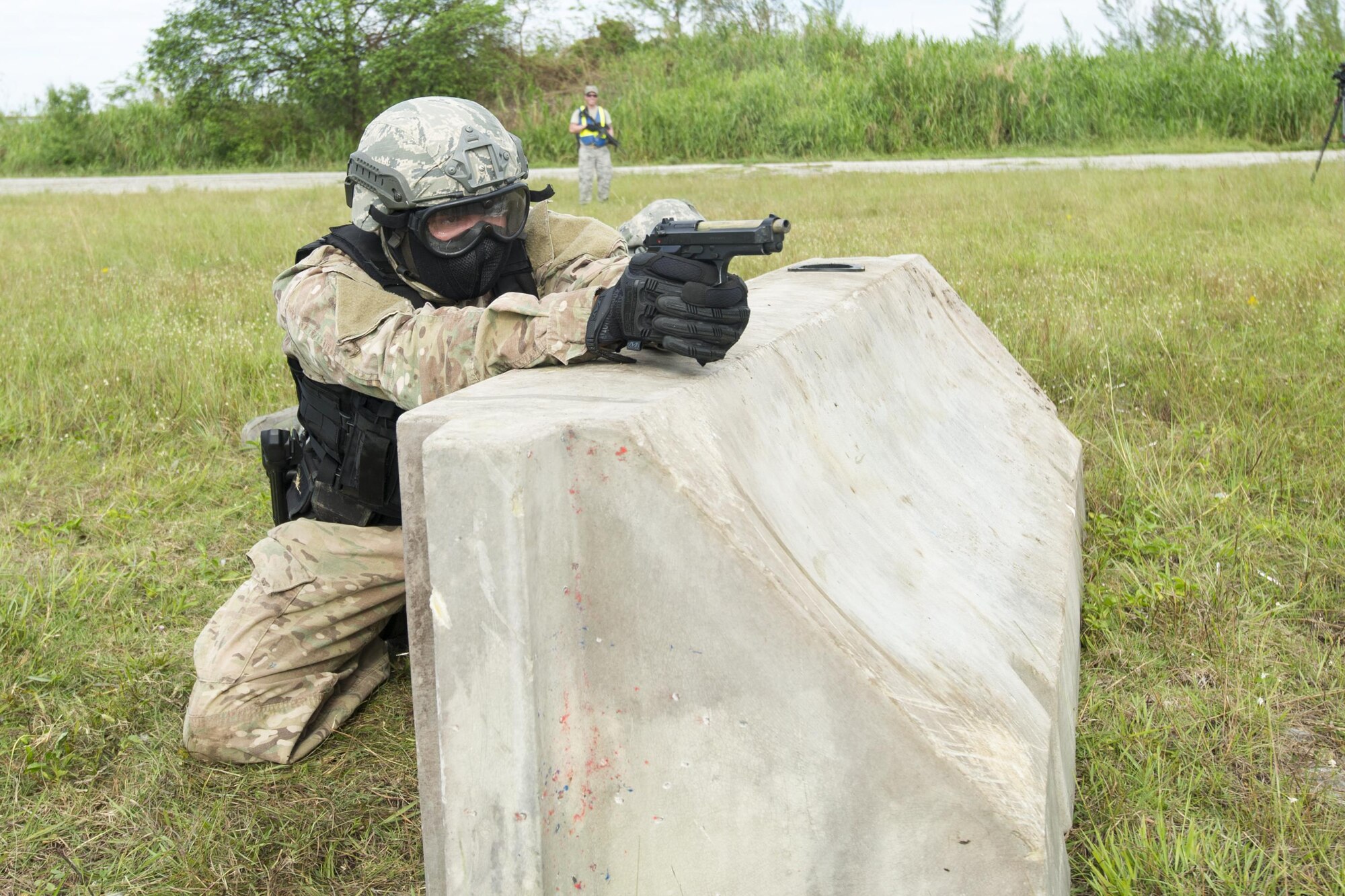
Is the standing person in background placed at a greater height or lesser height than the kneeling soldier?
greater

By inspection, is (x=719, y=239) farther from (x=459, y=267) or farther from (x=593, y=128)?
(x=593, y=128)

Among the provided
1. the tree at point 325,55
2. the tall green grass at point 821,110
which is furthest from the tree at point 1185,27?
the tree at point 325,55

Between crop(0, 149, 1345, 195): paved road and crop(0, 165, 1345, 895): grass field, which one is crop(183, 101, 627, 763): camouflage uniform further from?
crop(0, 149, 1345, 195): paved road

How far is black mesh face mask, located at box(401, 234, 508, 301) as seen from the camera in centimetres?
292

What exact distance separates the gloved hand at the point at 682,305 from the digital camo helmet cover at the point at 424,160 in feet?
2.58

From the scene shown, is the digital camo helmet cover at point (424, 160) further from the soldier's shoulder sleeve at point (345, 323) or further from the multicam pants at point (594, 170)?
the multicam pants at point (594, 170)

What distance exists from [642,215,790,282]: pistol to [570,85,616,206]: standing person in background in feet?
38.2

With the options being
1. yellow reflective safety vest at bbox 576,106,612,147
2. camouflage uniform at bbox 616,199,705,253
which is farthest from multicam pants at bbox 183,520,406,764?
yellow reflective safety vest at bbox 576,106,612,147

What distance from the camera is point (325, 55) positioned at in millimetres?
24078

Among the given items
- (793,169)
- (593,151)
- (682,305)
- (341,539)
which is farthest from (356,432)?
(793,169)

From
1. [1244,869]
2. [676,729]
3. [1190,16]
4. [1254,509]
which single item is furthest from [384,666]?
[1190,16]

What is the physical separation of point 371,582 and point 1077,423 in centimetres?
290

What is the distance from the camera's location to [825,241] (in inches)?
335

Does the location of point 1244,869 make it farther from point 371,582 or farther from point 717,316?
point 371,582
